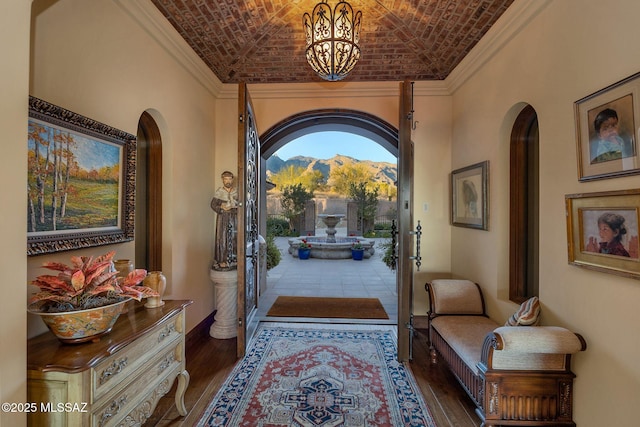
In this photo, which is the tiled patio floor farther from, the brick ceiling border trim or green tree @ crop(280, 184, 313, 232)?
green tree @ crop(280, 184, 313, 232)

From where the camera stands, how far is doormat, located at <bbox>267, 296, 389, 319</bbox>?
4402mm

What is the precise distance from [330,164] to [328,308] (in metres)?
25.3

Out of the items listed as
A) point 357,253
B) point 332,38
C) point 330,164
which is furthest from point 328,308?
point 330,164

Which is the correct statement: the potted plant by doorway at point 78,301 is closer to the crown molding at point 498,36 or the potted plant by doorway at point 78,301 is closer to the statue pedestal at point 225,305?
the statue pedestal at point 225,305

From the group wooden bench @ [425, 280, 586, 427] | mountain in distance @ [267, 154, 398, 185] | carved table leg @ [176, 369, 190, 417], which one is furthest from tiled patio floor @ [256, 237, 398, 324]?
mountain in distance @ [267, 154, 398, 185]

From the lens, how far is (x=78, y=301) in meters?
1.51

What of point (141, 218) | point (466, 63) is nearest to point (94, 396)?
point (141, 218)

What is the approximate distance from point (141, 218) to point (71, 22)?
176 cm

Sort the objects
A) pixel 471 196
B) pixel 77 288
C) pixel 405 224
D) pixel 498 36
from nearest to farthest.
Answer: pixel 77 288 → pixel 498 36 → pixel 405 224 → pixel 471 196

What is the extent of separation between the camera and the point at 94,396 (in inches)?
55.4

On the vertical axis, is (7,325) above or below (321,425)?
above

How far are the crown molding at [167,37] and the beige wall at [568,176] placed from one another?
10.6 ft

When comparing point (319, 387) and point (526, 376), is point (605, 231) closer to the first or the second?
point (526, 376)

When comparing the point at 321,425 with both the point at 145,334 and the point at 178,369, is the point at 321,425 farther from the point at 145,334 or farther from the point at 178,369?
the point at 145,334
